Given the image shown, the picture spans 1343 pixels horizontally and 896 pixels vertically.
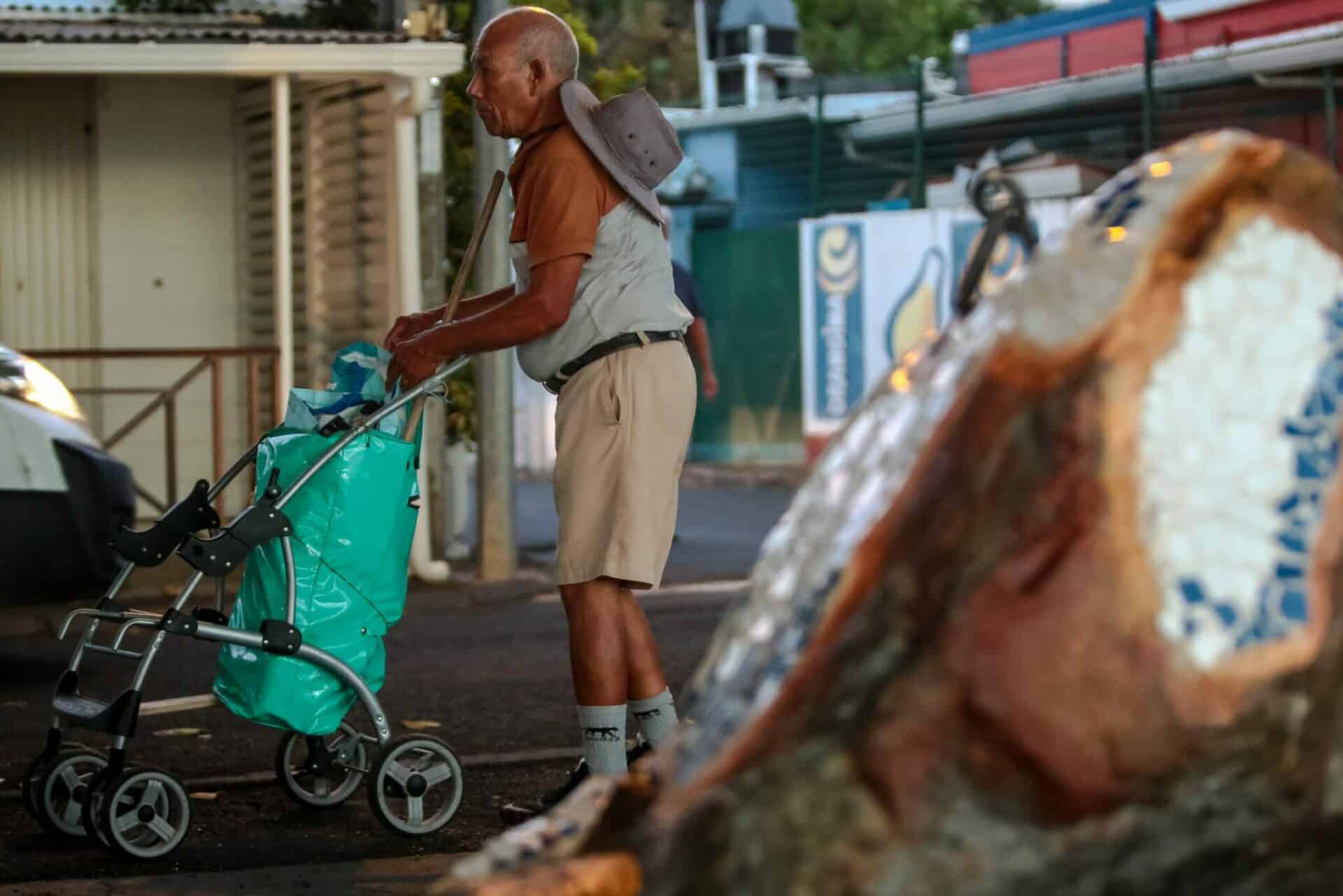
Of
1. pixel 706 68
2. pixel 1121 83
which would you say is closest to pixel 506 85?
pixel 1121 83

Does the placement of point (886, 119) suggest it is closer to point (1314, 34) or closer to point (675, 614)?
point (1314, 34)

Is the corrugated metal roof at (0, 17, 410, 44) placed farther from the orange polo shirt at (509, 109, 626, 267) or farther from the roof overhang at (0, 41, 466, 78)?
the orange polo shirt at (509, 109, 626, 267)

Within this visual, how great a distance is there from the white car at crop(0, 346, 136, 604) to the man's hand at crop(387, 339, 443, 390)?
310 cm

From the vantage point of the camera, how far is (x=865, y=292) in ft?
61.1

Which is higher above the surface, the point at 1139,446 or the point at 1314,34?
the point at 1314,34

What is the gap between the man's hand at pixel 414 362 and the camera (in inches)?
196

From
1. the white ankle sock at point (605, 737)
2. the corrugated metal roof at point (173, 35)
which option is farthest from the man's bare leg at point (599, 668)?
the corrugated metal roof at point (173, 35)

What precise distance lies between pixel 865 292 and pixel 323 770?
13.3m

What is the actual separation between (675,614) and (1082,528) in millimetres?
8069

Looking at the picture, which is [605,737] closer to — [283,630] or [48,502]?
[283,630]

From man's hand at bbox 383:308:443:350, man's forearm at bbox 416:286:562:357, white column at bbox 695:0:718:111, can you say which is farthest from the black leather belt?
white column at bbox 695:0:718:111

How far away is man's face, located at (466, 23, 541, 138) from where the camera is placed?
496 cm

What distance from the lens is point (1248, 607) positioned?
2.12 m

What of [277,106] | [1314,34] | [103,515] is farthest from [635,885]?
[1314,34]
